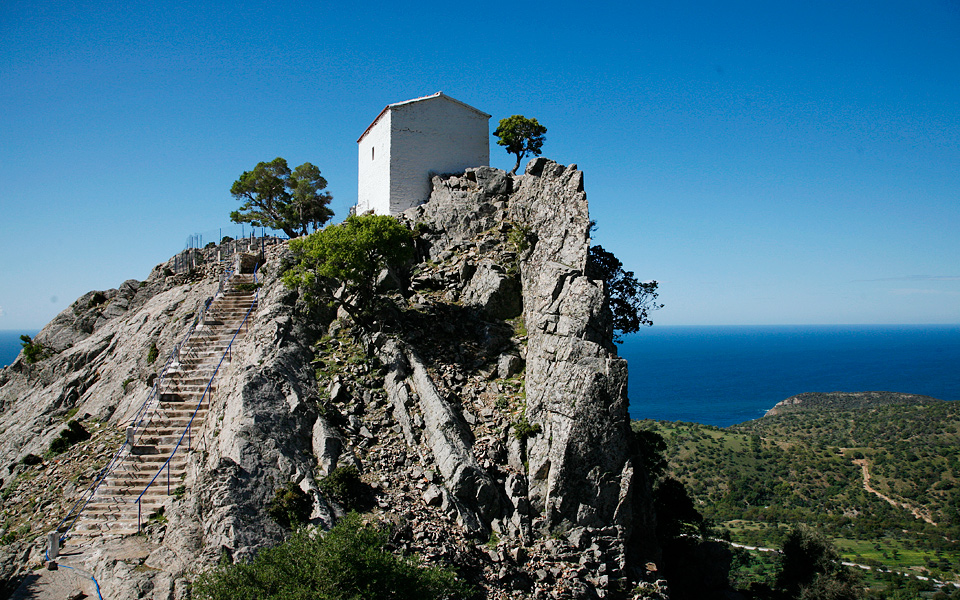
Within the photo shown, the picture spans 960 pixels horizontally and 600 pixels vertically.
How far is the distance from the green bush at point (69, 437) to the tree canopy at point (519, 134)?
95.1 feet

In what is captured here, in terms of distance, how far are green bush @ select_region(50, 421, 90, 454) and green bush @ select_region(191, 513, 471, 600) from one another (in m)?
15.0

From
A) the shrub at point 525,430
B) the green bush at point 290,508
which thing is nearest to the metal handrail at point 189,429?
the green bush at point 290,508

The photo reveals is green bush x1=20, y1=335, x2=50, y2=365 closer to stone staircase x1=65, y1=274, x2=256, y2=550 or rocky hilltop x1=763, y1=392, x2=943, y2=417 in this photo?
stone staircase x1=65, y1=274, x2=256, y2=550

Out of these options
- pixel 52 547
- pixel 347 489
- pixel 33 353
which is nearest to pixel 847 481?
pixel 347 489

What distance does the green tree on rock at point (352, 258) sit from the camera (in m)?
26.2

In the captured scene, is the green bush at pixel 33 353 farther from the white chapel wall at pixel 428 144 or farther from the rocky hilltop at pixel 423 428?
the white chapel wall at pixel 428 144

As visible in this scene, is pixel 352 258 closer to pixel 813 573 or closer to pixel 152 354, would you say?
pixel 152 354

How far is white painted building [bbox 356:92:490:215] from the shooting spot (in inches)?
1437

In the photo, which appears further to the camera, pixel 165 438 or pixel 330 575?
pixel 165 438

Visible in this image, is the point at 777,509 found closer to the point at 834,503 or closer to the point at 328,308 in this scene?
the point at 834,503

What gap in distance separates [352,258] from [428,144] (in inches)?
573

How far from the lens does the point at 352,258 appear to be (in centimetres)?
2605

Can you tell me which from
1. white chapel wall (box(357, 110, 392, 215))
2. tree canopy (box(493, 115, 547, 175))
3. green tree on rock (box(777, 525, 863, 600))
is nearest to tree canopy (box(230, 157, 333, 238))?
white chapel wall (box(357, 110, 392, 215))

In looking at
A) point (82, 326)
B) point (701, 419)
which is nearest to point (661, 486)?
point (82, 326)
